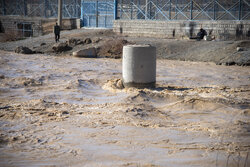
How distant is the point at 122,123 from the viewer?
19.1 ft

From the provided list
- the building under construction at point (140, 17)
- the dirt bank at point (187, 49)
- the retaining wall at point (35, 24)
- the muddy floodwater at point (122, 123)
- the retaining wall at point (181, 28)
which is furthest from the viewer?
the retaining wall at point (35, 24)

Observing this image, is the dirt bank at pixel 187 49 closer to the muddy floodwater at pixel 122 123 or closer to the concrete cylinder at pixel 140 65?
the muddy floodwater at pixel 122 123

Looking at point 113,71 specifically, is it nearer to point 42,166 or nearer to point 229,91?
point 229,91

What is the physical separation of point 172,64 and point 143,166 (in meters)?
10.5

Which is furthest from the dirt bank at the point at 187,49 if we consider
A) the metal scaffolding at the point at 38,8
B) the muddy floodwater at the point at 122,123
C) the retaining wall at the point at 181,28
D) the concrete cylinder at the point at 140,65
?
the metal scaffolding at the point at 38,8

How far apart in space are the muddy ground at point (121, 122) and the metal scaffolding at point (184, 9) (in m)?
9.48

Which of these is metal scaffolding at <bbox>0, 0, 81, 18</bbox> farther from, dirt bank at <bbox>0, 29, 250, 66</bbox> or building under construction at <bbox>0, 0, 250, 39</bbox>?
dirt bank at <bbox>0, 29, 250, 66</bbox>

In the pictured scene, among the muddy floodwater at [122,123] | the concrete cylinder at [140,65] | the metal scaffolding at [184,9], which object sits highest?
the metal scaffolding at [184,9]

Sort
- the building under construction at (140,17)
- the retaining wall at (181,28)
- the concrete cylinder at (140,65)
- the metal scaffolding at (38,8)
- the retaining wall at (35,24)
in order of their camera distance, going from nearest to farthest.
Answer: the concrete cylinder at (140,65) → the retaining wall at (181,28) → the building under construction at (140,17) → the retaining wall at (35,24) → the metal scaffolding at (38,8)

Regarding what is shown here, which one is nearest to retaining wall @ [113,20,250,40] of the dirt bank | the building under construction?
the building under construction

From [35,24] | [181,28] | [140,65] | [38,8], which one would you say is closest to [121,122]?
[140,65]

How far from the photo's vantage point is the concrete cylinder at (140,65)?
8.68m

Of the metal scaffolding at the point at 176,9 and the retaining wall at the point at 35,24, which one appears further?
the retaining wall at the point at 35,24

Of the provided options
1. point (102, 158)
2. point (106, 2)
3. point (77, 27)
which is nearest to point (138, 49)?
point (102, 158)
